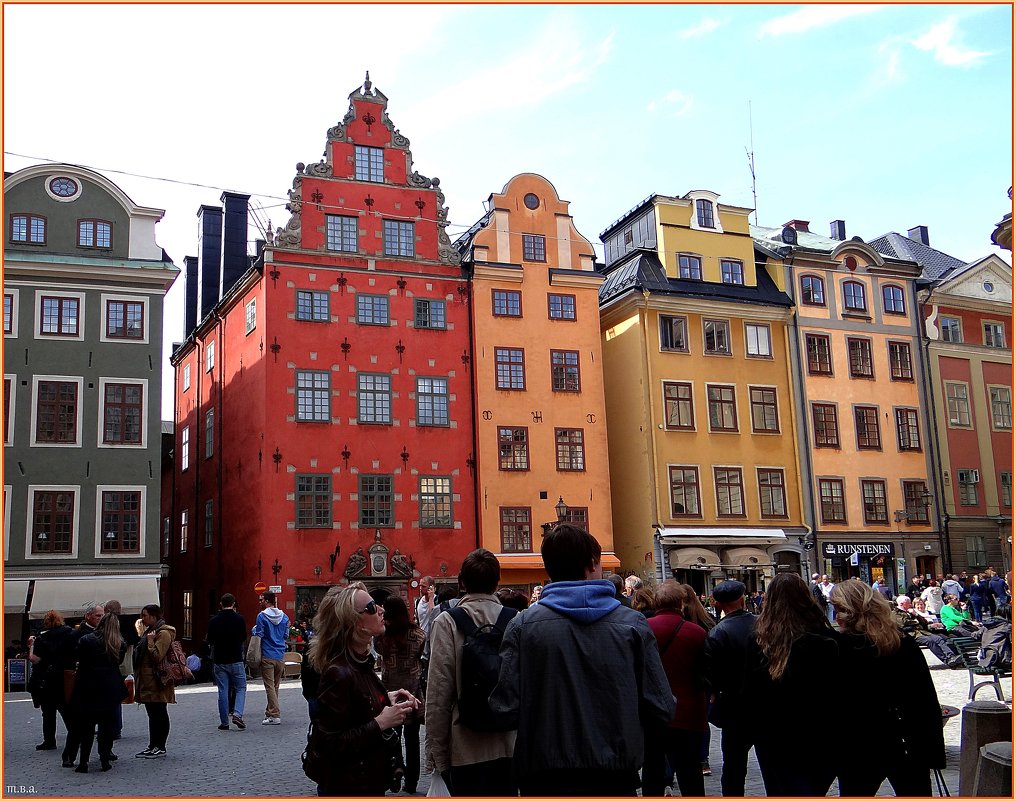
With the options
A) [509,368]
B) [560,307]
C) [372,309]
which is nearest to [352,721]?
[372,309]

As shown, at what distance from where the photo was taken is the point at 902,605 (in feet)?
85.8

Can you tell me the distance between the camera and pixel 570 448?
1405 inches

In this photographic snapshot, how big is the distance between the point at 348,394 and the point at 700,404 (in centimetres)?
1279

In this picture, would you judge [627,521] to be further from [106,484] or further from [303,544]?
[106,484]

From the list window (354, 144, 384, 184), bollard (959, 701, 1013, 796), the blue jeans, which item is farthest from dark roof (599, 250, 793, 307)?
bollard (959, 701, 1013, 796)

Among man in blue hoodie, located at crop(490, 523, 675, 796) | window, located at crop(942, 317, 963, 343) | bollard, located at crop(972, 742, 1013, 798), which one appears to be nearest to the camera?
man in blue hoodie, located at crop(490, 523, 675, 796)

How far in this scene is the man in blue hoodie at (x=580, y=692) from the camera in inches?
182

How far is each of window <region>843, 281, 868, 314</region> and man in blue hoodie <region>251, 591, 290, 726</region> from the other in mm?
31358

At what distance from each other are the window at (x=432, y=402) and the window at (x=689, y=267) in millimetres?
10782

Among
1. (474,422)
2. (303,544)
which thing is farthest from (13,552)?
(474,422)

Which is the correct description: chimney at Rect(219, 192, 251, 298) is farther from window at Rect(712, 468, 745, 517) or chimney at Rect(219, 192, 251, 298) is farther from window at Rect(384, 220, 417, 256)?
window at Rect(712, 468, 745, 517)

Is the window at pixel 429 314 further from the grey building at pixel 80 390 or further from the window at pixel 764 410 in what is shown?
the window at pixel 764 410

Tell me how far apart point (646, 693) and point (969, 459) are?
4129 cm

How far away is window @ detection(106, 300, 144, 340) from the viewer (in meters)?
31.6
